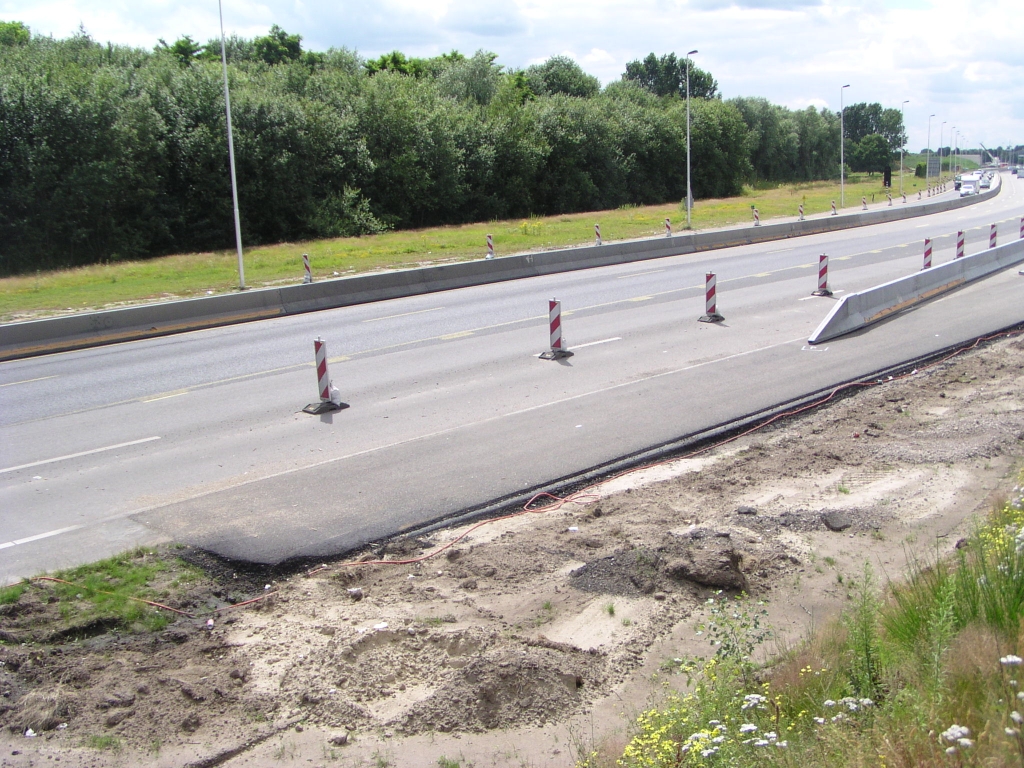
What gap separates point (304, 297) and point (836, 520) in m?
17.4

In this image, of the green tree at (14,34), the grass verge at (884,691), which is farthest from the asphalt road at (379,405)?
the green tree at (14,34)

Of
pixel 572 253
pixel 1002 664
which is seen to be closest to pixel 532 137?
pixel 572 253

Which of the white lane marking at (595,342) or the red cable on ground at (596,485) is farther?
the white lane marking at (595,342)

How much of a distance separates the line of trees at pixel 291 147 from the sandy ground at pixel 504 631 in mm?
35443

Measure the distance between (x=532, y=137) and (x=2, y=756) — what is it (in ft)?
193

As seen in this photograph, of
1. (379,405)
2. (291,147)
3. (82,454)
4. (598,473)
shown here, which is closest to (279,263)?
(291,147)

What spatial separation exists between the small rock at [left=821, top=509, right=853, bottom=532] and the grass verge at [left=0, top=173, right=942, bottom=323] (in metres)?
18.9

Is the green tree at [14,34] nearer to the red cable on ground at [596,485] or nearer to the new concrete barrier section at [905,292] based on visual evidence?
the new concrete barrier section at [905,292]

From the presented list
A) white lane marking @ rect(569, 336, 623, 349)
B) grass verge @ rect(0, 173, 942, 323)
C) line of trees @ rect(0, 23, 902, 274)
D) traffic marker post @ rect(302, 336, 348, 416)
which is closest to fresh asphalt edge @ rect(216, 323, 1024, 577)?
traffic marker post @ rect(302, 336, 348, 416)

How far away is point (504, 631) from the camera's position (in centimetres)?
596

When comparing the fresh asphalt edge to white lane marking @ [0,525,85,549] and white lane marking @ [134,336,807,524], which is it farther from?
white lane marking @ [134,336,807,524]

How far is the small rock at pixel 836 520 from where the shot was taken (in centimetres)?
761

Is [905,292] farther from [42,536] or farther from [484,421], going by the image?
[42,536]

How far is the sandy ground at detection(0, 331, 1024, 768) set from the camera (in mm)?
4910
